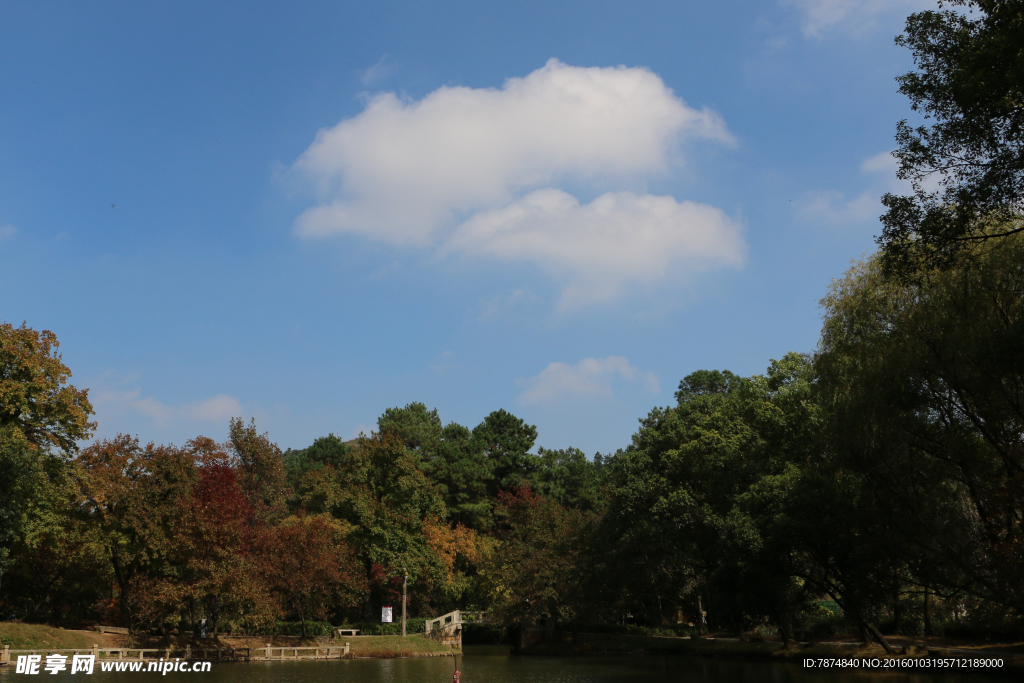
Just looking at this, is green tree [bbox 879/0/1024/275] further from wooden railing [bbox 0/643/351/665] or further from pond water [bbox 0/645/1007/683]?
wooden railing [bbox 0/643/351/665]

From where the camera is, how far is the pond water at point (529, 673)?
28188mm

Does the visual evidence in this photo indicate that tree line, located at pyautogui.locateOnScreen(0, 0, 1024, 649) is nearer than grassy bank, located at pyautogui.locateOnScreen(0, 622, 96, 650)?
Yes

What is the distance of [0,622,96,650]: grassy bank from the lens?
108ft

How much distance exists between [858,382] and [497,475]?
55506 mm

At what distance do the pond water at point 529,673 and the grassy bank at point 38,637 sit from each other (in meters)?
2.25

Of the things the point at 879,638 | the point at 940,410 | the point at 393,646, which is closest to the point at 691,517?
the point at 879,638

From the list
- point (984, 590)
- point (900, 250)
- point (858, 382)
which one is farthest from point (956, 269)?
point (984, 590)

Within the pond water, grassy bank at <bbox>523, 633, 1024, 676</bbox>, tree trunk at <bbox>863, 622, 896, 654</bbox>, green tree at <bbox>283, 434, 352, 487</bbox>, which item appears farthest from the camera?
green tree at <bbox>283, 434, 352, 487</bbox>

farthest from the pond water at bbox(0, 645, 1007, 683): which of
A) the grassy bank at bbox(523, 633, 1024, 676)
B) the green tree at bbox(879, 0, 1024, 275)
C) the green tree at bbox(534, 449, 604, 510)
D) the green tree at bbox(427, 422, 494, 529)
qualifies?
the green tree at bbox(534, 449, 604, 510)

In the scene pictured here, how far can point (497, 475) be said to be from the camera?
76875 millimetres

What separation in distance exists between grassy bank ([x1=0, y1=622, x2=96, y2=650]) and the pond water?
7.37 feet

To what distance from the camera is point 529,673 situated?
35.4 meters

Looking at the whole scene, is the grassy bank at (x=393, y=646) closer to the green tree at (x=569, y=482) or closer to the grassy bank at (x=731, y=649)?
the grassy bank at (x=731, y=649)

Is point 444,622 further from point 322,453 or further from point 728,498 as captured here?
point 322,453
